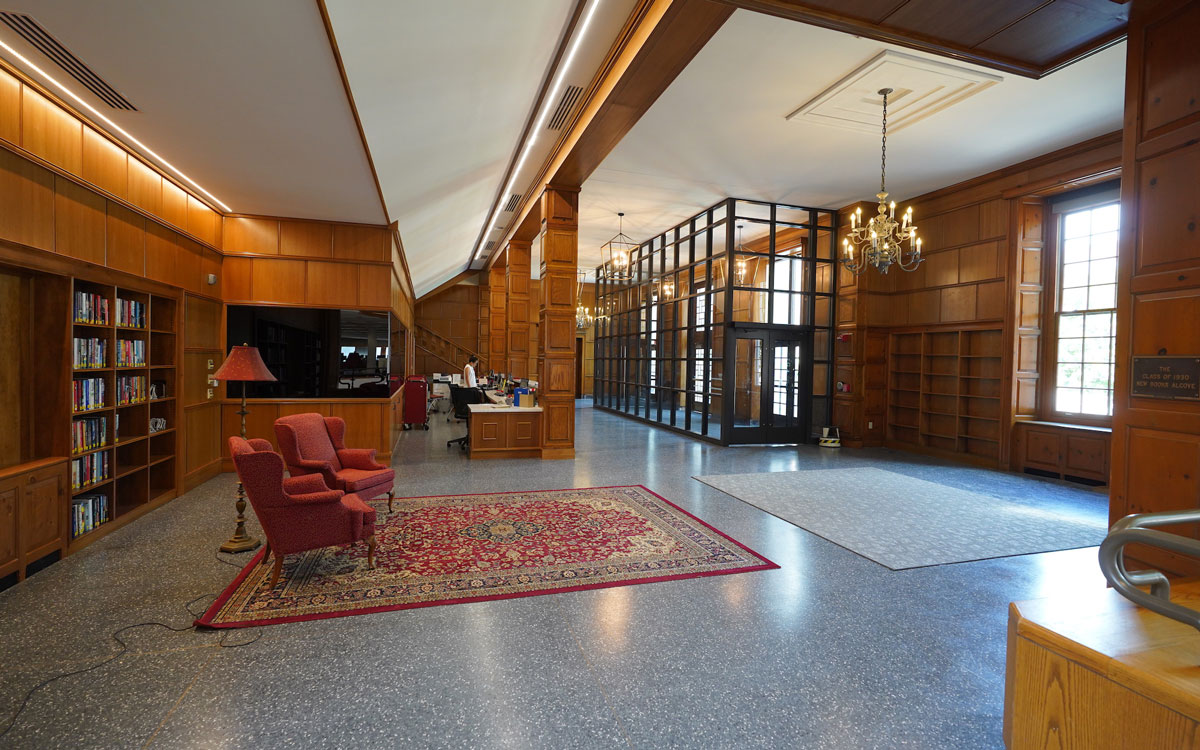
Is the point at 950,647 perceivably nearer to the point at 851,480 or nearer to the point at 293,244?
the point at 851,480

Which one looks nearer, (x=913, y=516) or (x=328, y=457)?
(x=328, y=457)

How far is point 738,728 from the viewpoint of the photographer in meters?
2.14

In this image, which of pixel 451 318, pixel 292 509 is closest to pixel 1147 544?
pixel 292 509

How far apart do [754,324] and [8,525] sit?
890cm

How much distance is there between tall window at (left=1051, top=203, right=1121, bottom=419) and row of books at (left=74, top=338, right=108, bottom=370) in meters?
10.3

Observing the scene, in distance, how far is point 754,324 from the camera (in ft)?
30.8

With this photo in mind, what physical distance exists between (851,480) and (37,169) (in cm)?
780

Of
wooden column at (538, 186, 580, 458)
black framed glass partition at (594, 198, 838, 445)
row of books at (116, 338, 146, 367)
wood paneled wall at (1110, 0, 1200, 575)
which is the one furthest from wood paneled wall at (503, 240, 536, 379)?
wood paneled wall at (1110, 0, 1200, 575)

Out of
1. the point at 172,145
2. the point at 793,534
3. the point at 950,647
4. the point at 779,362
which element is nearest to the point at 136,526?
the point at 172,145

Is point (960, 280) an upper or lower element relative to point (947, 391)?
upper

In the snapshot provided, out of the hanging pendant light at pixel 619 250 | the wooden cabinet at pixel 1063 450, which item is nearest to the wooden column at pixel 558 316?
the hanging pendant light at pixel 619 250

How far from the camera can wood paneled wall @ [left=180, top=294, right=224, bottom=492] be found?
18.4 feet

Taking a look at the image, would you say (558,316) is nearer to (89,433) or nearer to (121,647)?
(89,433)

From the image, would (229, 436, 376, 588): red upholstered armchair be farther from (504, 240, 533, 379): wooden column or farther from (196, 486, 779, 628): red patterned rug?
(504, 240, 533, 379): wooden column
